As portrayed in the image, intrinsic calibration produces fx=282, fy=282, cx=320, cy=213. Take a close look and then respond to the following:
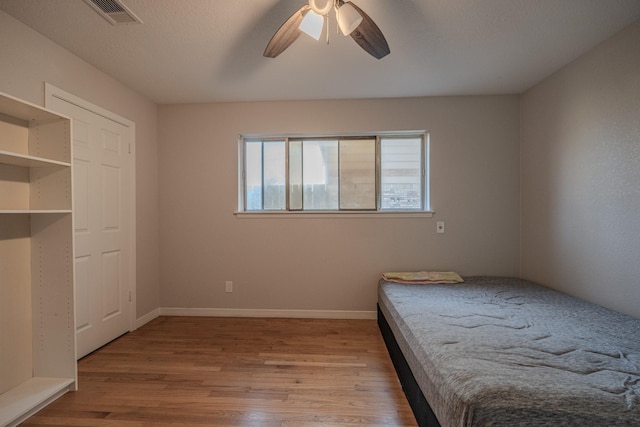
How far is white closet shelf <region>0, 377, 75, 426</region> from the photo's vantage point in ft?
4.96

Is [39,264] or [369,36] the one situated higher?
[369,36]

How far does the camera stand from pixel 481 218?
2953 millimetres

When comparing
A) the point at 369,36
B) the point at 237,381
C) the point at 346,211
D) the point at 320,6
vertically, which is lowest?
the point at 237,381

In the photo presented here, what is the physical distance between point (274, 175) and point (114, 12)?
1.84 meters

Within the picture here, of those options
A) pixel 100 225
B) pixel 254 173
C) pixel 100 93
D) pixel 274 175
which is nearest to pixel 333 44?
pixel 274 175

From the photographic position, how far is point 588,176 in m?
2.17

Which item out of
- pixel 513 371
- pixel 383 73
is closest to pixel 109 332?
pixel 513 371

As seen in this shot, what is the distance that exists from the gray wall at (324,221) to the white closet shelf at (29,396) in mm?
1363

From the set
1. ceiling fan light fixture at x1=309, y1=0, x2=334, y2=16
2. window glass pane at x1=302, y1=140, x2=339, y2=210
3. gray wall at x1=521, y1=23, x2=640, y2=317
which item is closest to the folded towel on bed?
gray wall at x1=521, y1=23, x2=640, y2=317

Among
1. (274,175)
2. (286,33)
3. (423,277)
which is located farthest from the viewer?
(274,175)

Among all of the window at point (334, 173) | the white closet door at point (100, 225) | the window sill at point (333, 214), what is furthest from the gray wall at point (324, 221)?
the white closet door at point (100, 225)

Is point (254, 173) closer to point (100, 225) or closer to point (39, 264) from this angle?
point (100, 225)

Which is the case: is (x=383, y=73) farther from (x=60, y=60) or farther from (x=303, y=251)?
(x=60, y=60)

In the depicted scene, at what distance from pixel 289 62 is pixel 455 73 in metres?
1.43
